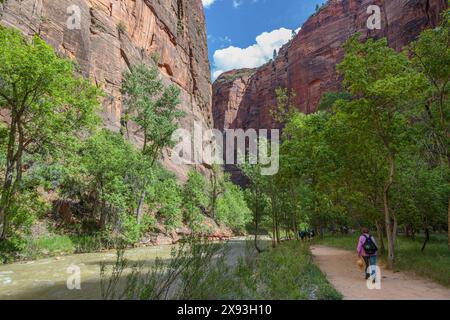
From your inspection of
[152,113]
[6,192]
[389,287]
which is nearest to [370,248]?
[389,287]

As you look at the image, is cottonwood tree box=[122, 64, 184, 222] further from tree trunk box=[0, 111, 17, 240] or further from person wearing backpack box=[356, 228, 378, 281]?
person wearing backpack box=[356, 228, 378, 281]

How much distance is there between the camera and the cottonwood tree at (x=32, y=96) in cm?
1398

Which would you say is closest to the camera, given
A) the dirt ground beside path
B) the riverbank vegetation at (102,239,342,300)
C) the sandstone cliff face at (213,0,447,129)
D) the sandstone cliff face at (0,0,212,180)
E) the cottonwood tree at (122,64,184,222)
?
the riverbank vegetation at (102,239,342,300)

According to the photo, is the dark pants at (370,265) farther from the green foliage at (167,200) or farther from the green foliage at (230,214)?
the green foliage at (230,214)

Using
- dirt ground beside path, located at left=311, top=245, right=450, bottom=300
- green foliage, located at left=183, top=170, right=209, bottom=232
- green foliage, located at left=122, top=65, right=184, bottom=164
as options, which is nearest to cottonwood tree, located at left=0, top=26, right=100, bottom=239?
green foliage, located at left=122, top=65, right=184, bottom=164

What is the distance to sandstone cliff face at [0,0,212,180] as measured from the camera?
31.1m

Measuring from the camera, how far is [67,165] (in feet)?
62.7

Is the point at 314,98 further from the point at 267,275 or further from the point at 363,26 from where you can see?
the point at 267,275

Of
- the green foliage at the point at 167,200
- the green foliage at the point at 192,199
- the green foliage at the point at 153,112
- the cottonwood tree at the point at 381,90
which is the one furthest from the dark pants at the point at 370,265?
the green foliage at the point at 192,199

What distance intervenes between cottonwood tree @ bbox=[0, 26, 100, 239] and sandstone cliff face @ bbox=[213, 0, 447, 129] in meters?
39.6

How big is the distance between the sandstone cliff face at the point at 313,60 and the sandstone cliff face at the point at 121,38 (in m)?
31.1

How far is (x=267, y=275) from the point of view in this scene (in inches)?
382
